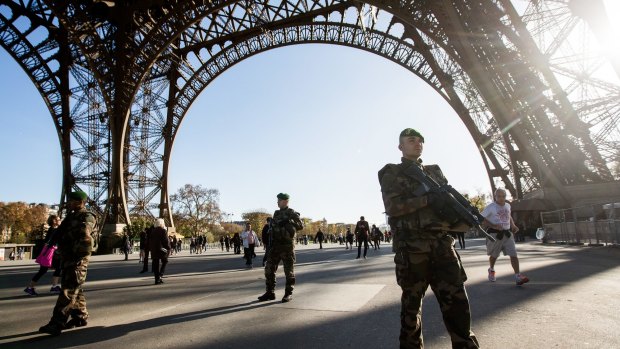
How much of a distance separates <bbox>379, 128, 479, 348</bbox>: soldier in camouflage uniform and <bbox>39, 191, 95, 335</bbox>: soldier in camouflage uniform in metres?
3.63

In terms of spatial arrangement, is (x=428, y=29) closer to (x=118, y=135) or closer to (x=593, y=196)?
(x=593, y=196)

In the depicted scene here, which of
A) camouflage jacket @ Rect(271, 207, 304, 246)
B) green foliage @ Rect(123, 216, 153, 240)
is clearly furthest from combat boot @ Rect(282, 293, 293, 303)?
green foliage @ Rect(123, 216, 153, 240)

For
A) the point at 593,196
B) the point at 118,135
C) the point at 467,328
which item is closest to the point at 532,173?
the point at 593,196

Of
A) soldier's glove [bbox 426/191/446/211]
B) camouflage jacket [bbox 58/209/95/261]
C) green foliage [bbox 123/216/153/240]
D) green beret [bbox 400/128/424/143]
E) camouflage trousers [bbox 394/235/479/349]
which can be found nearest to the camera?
camouflage trousers [bbox 394/235/479/349]

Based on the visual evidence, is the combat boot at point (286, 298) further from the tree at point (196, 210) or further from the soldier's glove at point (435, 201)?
the tree at point (196, 210)

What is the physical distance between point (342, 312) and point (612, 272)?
20.2ft

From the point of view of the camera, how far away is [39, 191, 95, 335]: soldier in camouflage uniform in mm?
4020

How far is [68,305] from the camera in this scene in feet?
13.2

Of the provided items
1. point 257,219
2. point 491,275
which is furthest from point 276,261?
point 257,219

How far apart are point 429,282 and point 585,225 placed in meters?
15.0

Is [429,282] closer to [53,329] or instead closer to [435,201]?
[435,201]

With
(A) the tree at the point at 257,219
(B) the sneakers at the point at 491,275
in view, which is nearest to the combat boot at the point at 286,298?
(B) the sneakers at the point at 491,275

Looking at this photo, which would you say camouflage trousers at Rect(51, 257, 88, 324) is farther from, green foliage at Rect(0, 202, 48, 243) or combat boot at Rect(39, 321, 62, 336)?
green foliage at Rect(0, 202, 48, 243)

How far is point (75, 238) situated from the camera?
4285mm
